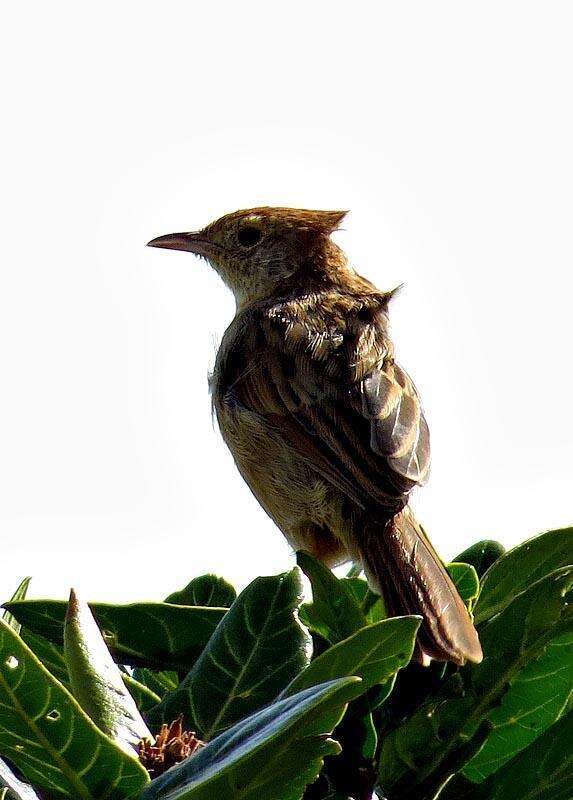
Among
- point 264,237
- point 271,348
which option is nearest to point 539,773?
point 271,348

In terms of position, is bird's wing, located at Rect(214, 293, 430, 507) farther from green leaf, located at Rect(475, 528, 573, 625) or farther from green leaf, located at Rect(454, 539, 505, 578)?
green leaf, located at Rect(475, 528, 573, 625)

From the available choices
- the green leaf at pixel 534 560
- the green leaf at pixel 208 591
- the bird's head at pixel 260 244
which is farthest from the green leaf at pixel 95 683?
the bird's head at pixel 260 244

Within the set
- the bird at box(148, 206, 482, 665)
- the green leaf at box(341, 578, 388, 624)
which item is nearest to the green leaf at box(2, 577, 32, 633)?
the green leaf at box(341, 578, 388, 624)

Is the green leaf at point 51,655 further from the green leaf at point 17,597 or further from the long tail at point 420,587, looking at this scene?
the long tail at point 420,587

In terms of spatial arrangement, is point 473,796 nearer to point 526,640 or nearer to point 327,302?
point 526,640

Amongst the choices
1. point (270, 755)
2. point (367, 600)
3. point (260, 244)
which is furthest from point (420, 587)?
point (260, 244)

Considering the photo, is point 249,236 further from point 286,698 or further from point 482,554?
point 286,698
